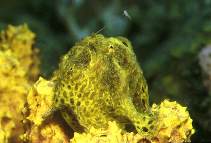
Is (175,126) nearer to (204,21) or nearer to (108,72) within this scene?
(108,72)

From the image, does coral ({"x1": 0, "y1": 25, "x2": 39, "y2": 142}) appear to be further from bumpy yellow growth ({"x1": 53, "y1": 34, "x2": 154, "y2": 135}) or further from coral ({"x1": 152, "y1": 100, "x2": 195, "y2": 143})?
coral ({"x1": 152, "y1": 100, "x2": 195, "y2": 143})

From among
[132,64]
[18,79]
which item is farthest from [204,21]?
[132,64]

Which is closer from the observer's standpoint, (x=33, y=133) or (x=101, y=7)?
(x=33, y=133)

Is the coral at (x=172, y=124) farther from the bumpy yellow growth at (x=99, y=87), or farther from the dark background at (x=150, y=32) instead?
the dark background at (x=150, y=32)

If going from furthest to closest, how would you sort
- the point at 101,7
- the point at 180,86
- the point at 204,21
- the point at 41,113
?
1. the point at 101,7
2. the point at 204,21
3. the point at 180,86
4. the point at 41,113

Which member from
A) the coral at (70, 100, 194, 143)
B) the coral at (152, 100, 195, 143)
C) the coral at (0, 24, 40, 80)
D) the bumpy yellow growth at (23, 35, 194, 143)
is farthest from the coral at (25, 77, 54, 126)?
the coral at (0, 24, 40, 80)

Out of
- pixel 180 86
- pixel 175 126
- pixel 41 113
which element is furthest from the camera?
pixel 180 86

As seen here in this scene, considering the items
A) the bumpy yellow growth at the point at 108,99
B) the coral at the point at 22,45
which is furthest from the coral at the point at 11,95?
the bumpy yellow growth at the point at 108,99
